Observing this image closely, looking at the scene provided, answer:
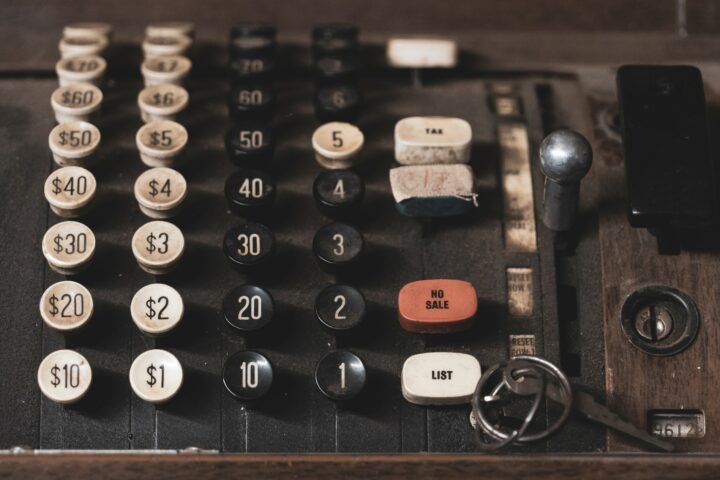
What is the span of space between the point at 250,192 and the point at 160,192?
0.38 ft


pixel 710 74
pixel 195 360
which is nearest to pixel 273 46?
pixel 195 360

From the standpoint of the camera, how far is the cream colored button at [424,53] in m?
1.34

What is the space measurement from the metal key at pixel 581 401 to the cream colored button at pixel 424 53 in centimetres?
50

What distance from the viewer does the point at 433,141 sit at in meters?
1.22

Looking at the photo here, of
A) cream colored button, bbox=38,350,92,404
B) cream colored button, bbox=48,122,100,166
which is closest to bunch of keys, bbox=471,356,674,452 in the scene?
cream colored button, bbox=38,350,92,404

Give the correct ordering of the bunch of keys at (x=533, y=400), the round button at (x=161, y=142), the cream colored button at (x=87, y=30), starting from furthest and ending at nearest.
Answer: the cream colored button at (x=87, y=30) → the round button at (x=161, y=142) → the bunch of keys at (x=533, y=400)

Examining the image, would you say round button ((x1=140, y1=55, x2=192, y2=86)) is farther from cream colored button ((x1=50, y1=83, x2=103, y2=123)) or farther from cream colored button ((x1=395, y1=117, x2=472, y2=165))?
cream colored button ((x1=395, y1=117, x2=472, y2=165))

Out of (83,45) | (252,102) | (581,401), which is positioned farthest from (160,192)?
(581,401)

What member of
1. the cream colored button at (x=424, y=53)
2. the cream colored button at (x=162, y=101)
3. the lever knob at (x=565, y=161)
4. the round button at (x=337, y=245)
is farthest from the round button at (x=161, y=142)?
the lever knob at (x=565, y=161)

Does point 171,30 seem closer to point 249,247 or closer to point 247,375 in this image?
point 249,247

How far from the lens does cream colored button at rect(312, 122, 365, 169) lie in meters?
1.22

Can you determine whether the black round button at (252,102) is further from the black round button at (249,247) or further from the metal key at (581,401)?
the metal key at (581,401)

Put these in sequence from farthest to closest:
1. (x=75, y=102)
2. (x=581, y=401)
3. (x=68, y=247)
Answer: (x=75, y=102) → (x=68, y=247) → (x=581, y=401)

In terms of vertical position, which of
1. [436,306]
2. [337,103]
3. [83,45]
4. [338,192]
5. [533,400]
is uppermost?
[83,45]
